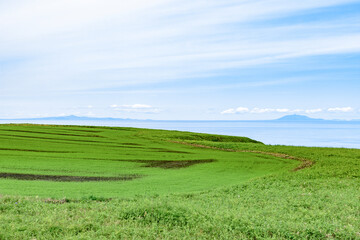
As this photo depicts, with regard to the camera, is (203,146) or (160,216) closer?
(160,216)

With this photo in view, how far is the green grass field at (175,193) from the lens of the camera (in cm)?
879

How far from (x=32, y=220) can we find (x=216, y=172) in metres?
13.2

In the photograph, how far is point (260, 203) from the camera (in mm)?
12594

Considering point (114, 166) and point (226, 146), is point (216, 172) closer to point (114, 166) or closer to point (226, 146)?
point (114, 166)

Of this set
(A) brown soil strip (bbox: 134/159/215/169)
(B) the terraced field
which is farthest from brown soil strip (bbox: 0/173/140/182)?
(A) brown soil strip (bbox: 134/159/215/169)

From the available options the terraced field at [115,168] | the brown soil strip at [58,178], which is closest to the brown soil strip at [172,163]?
the terraced field at [115,168]

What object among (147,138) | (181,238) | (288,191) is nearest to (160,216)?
(181,238)

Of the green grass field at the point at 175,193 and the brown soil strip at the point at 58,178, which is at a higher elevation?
the green grass field at the point at 175,193

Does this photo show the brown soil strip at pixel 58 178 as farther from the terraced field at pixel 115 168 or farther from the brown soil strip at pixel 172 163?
the brown soil strip at pixel 172 163

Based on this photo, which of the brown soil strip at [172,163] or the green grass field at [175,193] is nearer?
the green grass field at [175,193]

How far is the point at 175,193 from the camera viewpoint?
14.2 meters

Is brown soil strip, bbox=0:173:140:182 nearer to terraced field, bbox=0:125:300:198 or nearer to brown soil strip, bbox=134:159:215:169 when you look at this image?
terraced field, bbox=0:125:300:198

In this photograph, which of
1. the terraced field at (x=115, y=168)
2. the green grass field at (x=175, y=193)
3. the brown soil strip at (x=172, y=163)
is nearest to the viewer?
the green grass field at (x=175, y=193)

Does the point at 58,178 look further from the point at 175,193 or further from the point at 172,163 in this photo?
the point at 172,163
